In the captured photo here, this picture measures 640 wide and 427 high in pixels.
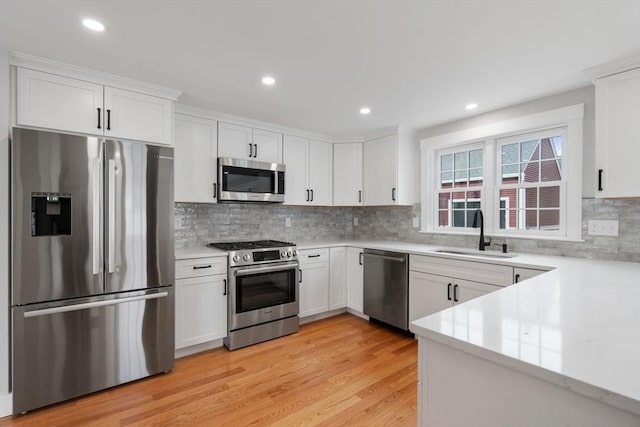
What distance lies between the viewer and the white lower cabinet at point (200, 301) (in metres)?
2.68

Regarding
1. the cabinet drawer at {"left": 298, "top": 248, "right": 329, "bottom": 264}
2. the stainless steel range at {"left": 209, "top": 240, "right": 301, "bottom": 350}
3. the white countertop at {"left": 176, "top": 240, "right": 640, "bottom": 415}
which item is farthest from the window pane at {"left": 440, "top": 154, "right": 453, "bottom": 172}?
the white countertop at {"left": 176, "top": 240, "right": 640, "bottom": 415}

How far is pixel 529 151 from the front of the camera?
2955 millimetres

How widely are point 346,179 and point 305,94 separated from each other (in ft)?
5.30

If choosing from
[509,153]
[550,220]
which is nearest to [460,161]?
[509,153]

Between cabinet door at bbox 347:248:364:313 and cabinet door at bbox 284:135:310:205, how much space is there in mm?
890

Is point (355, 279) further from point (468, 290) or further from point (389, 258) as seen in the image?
point (468, 290)

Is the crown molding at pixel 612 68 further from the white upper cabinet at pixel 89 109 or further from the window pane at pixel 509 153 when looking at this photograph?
the white upper cabinet at pixel 89 109

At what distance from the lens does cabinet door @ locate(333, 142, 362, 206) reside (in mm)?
4055

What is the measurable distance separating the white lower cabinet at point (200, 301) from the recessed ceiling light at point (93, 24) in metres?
1.73

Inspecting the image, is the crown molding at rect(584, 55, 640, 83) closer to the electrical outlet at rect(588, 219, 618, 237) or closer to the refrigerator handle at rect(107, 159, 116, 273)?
the electrical outlet at rect(588, 219, 618, 237)

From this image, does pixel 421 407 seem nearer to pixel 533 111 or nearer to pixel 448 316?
pixel 448 316

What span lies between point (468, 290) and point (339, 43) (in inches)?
87.2

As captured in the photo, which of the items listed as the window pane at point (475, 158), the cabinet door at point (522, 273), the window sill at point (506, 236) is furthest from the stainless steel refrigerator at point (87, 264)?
the window pane at point (475, 158)

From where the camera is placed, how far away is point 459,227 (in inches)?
138
